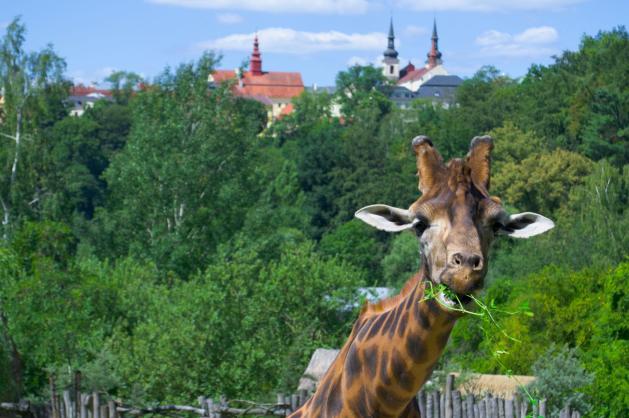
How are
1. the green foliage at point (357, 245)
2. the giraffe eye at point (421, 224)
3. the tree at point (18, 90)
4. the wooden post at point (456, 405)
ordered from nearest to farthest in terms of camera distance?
1. the giraffe eye at point (421, 224)
2. the wooden post at point (456, 405)
3. the tree at point (18, 90)
4. the green foliage at point (357, 245)

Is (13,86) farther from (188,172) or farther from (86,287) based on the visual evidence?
(86,287)

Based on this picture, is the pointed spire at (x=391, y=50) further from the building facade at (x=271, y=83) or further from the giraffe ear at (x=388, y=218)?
the giraffe ear at (x=388, y=218)

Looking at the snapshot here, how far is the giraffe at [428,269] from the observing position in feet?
13.7

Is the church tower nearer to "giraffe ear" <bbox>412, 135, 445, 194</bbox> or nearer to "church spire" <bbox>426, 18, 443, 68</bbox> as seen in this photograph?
"church spire" <bbox>426, 18, 443, 68</bbox>

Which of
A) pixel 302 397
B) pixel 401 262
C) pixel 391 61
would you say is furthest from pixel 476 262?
pixel 391 61

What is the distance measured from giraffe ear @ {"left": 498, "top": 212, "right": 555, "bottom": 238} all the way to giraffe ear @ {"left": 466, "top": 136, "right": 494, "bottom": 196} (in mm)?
189

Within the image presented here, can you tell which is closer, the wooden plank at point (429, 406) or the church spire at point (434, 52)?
the wooden plank at point (429, 406)

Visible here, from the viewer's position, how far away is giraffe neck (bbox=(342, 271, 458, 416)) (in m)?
4.45

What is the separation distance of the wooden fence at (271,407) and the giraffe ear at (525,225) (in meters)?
8.64

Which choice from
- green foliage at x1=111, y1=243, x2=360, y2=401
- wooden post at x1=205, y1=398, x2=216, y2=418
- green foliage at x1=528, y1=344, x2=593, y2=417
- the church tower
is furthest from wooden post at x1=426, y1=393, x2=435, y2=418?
the church tower

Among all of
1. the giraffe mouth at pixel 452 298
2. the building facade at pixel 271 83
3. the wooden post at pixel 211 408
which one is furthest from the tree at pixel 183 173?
the building facade at pixel 271 83

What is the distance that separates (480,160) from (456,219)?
37 centimetres

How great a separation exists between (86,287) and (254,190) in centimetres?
1478

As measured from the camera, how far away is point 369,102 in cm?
9412
